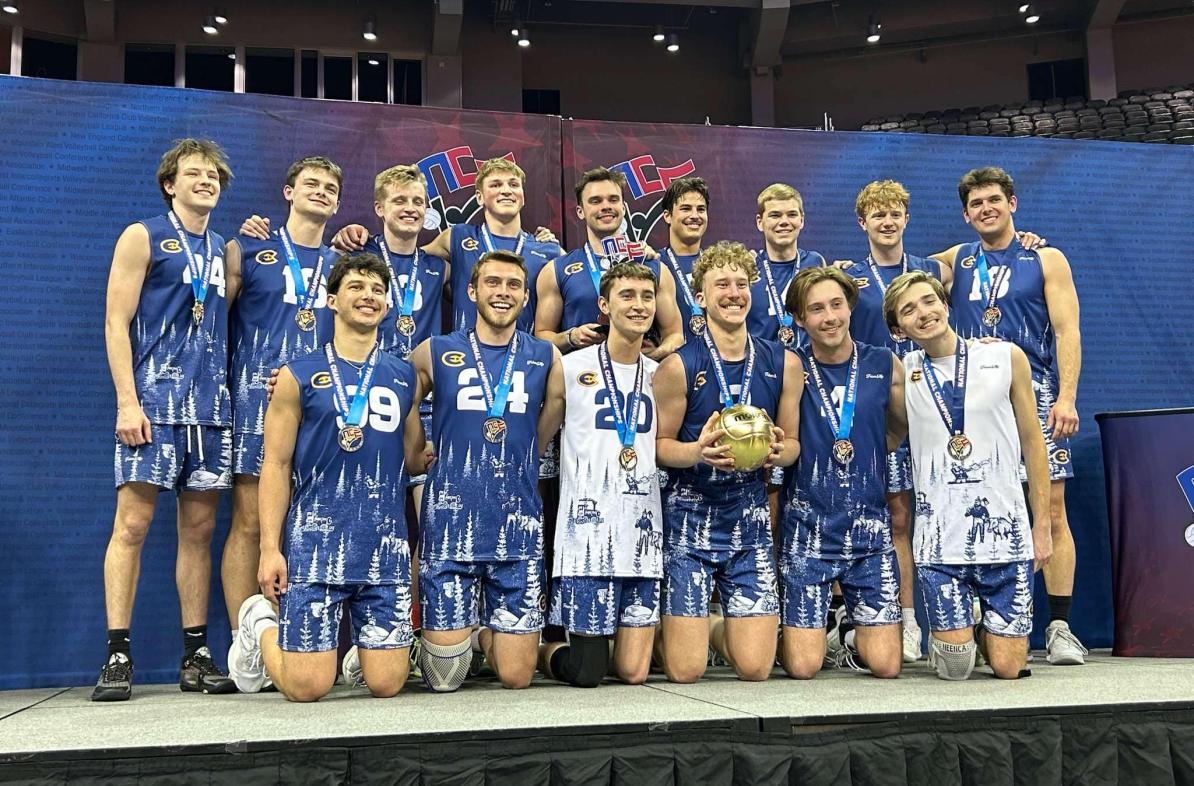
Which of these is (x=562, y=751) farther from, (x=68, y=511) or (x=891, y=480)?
(x=68, y=511)

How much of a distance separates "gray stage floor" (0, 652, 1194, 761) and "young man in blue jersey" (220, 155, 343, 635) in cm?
70

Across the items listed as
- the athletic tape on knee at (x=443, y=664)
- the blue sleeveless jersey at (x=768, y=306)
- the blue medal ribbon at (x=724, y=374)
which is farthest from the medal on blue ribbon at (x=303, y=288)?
the blue sleeveless jersey at (x=768, y=306)

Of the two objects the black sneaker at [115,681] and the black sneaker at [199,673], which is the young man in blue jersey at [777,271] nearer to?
the black sneaker at [199,673]

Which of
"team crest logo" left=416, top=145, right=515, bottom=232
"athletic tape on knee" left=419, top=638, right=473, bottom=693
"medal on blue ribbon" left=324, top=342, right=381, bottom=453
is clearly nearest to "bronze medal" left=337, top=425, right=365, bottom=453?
"medal on blue ribbon" left=324, top=342, right=381, bottom=453

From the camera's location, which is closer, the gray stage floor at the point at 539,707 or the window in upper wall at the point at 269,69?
the gray stage floor at the point at 539,707

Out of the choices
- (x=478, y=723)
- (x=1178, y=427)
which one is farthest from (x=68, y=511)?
(x=1178, y=427)

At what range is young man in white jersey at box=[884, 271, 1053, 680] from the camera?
4215mm

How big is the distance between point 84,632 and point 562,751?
3.13 metres

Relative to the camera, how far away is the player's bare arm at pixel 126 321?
162 inches

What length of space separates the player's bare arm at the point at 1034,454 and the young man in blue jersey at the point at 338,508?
8.70 ft

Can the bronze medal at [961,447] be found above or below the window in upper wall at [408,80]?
below

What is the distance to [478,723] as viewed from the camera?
299cm

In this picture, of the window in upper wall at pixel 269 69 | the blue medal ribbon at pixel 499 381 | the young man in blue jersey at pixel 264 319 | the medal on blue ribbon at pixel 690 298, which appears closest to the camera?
the blue medal ribbon at pixel 499 381

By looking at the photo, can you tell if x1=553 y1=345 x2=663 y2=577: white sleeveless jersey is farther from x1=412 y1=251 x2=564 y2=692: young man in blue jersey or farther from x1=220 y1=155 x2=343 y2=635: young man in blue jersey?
x1=220 y1=155 x2=343 y2=635: young man in blue jersey
